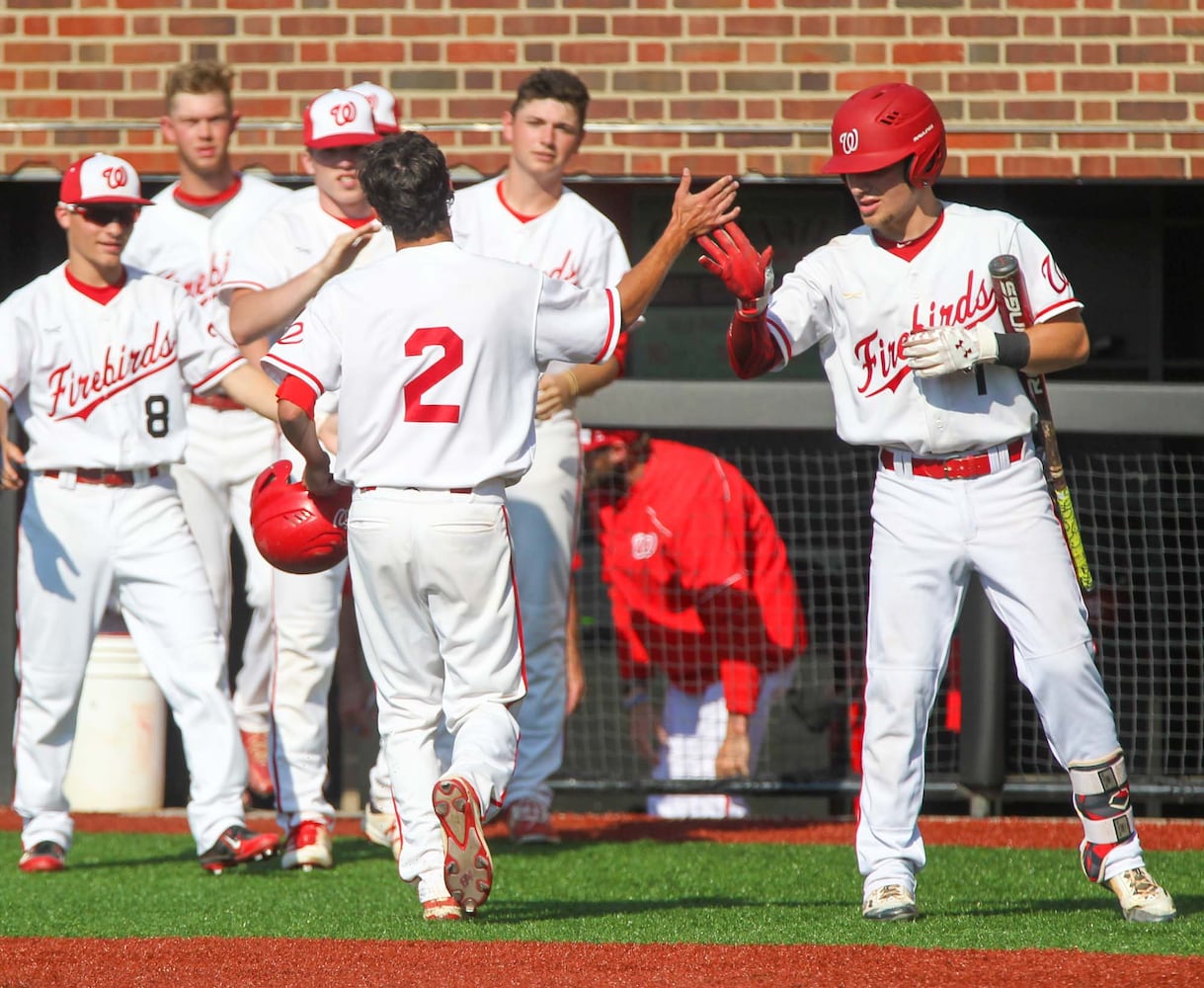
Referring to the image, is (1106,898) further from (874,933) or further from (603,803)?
(603,803)

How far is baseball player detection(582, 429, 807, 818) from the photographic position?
7012mm

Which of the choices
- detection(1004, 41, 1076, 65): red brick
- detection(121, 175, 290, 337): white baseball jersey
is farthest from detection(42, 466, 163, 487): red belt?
detection(1004, 41, 1076, 65): red brick

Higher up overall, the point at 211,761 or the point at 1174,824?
the point at 211,761

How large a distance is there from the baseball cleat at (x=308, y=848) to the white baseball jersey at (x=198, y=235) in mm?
1991

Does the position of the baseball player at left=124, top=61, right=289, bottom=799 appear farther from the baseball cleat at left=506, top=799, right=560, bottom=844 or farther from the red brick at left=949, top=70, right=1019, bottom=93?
the red brick at left=949, top=70, right=1019, bottom=93

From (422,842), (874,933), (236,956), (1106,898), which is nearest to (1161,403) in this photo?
(1106,898)

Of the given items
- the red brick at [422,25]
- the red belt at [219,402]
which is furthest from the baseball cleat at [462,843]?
the red brick at [422,25]

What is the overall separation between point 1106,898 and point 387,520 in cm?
222

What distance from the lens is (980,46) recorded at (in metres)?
7.59

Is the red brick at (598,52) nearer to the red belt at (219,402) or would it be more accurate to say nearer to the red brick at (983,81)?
the red brick at (983,81)

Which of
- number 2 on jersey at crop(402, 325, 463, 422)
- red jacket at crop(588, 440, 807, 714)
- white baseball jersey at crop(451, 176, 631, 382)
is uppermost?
white baseball jersey at crop(451, 176, 631, 382)

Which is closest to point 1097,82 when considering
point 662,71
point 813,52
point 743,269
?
point 813,52

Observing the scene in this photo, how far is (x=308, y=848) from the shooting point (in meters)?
5.72

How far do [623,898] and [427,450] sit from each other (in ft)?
4.96
